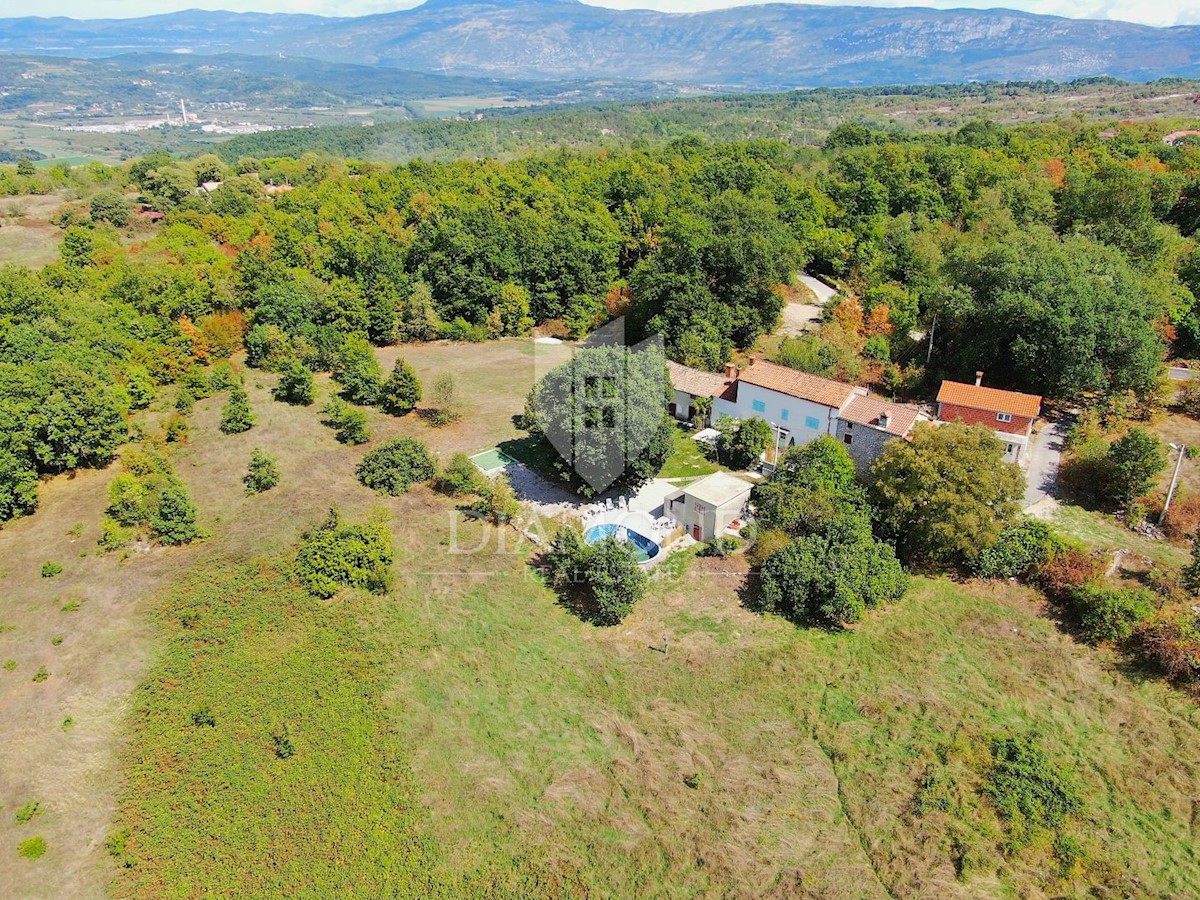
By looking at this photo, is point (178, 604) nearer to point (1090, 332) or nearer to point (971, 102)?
point (1090, 332)

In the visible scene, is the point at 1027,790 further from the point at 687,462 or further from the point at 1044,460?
the point at 1044,460

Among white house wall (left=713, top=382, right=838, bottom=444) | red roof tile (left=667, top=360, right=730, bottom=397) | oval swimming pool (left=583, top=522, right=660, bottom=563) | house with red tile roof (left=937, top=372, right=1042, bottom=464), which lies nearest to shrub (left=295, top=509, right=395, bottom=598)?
oval swimming pool (left=583, top=522, right=660, bottom=563)

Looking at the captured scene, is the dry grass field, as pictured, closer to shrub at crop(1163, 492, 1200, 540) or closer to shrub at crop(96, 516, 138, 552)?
shrub at crop(96, 516, 138, 552)

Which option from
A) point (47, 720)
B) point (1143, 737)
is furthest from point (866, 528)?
point (47, 720)

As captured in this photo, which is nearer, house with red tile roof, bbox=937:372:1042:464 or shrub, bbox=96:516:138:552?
shrub, bbox=96:516:138:552

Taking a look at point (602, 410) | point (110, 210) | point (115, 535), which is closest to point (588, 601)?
point (602, 410)

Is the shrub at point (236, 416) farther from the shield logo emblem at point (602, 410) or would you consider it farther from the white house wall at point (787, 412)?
the white house wall at point (787, 412)

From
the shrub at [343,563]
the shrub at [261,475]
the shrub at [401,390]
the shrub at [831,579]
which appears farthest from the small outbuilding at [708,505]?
the shrub at [261,475]
